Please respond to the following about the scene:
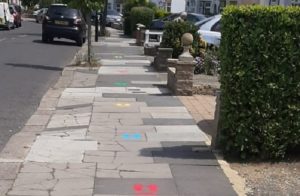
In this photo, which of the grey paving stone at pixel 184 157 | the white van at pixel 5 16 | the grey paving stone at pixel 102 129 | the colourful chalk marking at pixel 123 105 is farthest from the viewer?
the white van at pixel 5 16

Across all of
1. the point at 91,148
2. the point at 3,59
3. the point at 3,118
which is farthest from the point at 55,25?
the point at 91,148

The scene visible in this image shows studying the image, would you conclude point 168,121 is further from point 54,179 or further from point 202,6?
point 202,6

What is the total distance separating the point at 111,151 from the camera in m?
7.28

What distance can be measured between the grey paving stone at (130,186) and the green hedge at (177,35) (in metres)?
10.2

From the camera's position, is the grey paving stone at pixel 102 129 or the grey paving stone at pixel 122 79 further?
the grey paving stone at pixel 122 79

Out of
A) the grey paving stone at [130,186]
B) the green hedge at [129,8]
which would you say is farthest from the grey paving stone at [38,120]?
the green hedge at [129,8]

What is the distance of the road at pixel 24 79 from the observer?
9.52 m

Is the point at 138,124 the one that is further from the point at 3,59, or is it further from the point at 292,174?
the point at 3,59

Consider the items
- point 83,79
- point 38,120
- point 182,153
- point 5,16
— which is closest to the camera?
point 182,153

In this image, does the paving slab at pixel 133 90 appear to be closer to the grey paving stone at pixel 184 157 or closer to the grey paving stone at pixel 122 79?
the grey paving stone at pixel 122 79

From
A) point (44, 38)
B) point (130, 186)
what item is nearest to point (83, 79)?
point (130, 186)

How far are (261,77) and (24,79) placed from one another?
28.7ft

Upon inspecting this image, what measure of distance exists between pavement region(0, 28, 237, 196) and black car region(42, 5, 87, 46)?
1672 centimetres

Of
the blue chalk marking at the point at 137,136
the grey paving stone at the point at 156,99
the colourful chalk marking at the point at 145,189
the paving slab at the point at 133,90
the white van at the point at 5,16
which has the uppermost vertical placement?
the colourful chalk marking at the point at 145,189
